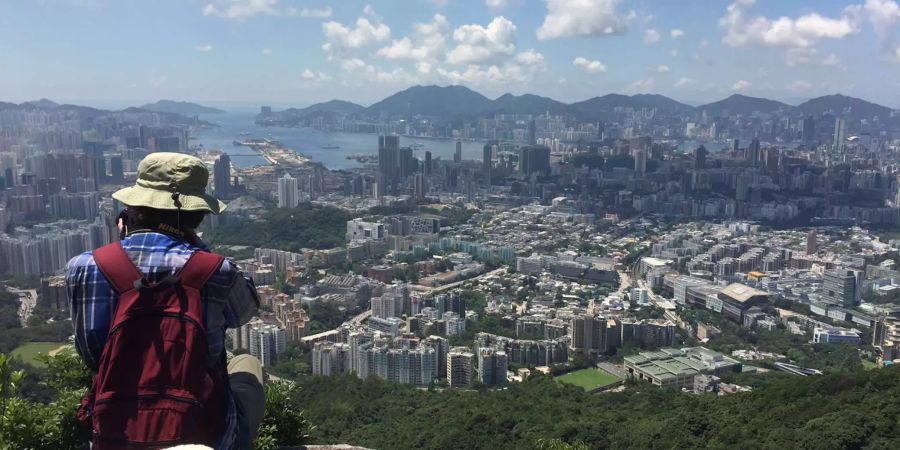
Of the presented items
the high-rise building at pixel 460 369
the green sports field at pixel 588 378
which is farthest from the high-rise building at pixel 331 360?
the green sports field at pixel 588 378

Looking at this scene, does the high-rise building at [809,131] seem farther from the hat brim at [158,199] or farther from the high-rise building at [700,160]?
the hat brim at [158,199]

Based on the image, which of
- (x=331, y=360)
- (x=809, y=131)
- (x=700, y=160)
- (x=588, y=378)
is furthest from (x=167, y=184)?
(x=809, y=131)

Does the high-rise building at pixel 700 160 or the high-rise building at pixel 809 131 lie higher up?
the high-rise building at pixel 809 131

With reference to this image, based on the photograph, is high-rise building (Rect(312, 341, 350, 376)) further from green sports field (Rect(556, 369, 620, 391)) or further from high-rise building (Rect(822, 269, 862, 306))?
high-rise building (Rect(822, 269, 862, 306))

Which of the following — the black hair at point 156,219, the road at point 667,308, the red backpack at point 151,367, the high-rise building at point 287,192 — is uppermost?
the black hair at point 156,219

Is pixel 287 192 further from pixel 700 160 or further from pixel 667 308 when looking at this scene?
pixel 700 160

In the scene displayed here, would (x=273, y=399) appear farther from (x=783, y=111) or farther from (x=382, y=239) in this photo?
(x=783, y=111)

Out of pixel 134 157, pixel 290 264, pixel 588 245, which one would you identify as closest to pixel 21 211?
pixel 134 157
